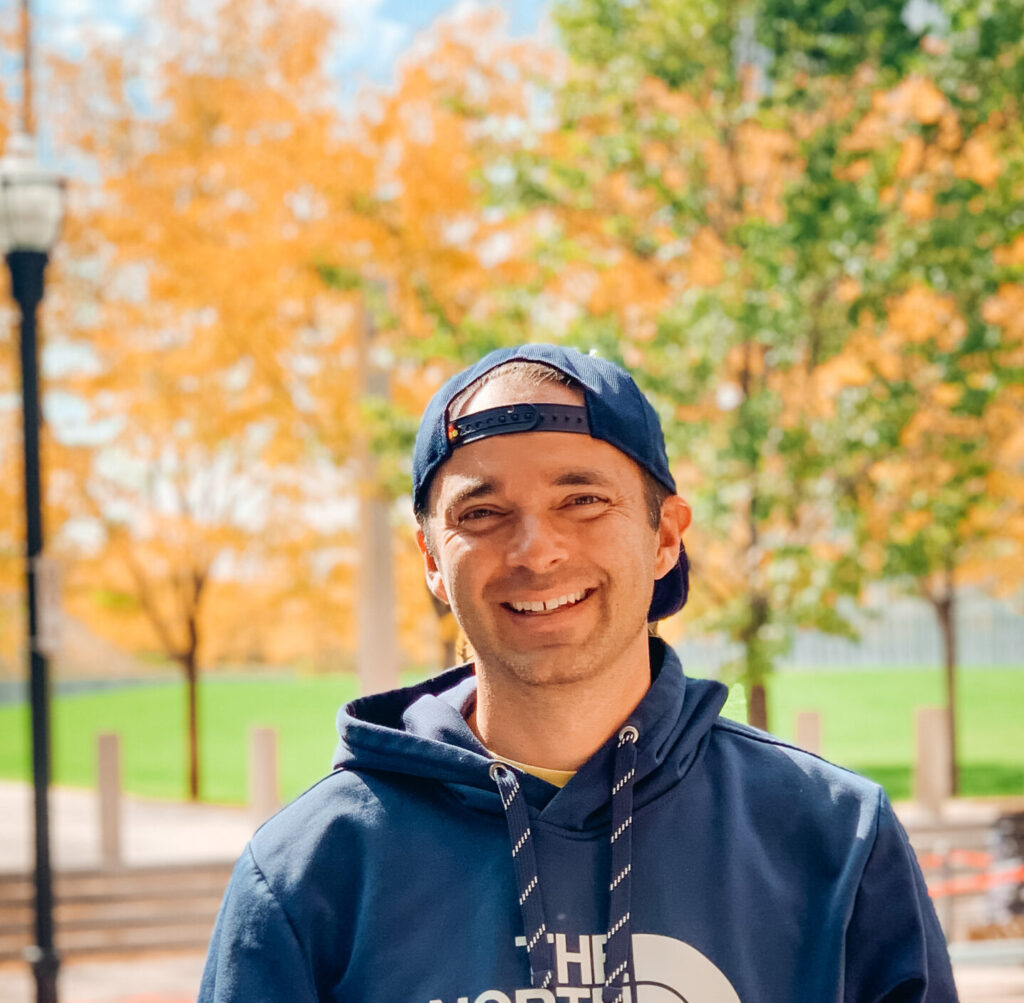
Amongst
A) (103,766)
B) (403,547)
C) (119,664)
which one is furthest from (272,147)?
(119,664)

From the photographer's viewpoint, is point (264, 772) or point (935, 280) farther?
point (264, 772)

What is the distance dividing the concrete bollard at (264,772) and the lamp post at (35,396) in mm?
5669

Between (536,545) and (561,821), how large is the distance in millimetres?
328

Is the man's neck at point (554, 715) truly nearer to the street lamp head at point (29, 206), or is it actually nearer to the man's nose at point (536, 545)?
the man's nose at point (536, 545)

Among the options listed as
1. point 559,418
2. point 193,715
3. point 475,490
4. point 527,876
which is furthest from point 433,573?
point 193,715

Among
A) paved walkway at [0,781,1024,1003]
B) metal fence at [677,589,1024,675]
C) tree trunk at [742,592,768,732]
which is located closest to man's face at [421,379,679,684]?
tree trunk at [742,592,768,732]

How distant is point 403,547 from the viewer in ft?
50.6

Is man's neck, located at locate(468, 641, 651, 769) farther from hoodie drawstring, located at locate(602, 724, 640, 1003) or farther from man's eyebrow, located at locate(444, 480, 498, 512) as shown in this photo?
man's eyebrow, located at locate(444, 480, 498, 512)

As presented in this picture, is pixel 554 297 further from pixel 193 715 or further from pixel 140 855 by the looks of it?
pixel 193 715

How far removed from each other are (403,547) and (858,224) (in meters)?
8.20

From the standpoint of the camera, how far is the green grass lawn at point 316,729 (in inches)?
806

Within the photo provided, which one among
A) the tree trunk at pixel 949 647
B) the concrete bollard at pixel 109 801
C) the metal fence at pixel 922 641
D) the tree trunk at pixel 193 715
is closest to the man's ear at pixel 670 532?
the concrete bollard at pixel 109 801

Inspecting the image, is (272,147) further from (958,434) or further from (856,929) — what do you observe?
(856,929)

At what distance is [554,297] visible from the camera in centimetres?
1053
